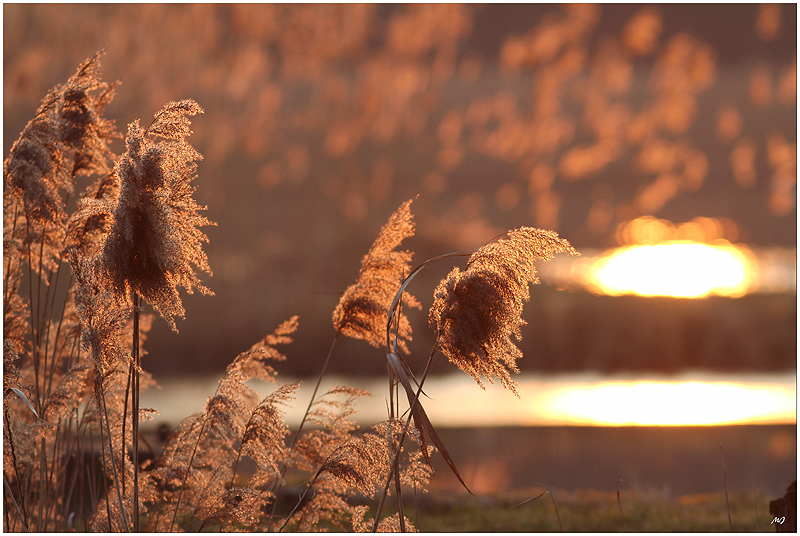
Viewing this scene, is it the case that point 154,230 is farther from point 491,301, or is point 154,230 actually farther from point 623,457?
point 623,457

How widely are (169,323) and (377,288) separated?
3.20 feet

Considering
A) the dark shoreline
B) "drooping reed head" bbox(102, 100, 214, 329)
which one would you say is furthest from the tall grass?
the dark shoreline

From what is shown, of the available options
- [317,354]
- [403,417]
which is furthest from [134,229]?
[317,354]

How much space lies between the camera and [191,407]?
1416 centimetres

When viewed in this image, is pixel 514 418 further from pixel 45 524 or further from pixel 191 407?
pixel 45 524

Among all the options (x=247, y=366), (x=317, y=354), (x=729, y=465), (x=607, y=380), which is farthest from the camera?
(x=607, y=380)

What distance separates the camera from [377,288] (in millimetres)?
2941

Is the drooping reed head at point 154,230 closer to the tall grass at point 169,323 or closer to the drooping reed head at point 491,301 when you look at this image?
the tall grass at point 169,323

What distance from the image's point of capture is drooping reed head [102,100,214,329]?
2.17 meters

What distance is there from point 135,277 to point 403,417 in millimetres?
1146

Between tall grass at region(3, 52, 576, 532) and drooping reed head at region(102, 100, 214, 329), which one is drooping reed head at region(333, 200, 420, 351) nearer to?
tall grass at region(3, 52, 576, 532)

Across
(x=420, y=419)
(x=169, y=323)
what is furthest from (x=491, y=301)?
(x=169, y=323)

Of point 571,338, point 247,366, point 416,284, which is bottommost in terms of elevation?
point 247,366

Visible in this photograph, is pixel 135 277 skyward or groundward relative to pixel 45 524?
skyward
